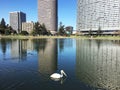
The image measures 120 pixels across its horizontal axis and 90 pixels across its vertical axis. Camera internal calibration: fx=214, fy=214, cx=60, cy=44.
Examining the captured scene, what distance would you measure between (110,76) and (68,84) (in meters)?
6.57

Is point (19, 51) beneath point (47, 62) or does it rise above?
above

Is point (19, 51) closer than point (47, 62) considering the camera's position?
No

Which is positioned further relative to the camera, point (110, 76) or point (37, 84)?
point (110, 76)

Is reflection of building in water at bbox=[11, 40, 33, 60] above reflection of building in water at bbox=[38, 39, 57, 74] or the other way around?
above

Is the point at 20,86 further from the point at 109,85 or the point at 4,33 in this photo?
the point at 4,33

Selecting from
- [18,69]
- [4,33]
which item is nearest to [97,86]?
[18,69]

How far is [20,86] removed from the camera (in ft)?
63.2

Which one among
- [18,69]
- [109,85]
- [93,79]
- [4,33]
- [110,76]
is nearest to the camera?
[109,85]

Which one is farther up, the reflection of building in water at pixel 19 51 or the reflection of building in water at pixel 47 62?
the reflection of building in water at pixel 19 51

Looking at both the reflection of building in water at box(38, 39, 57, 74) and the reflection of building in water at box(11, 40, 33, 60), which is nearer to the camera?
the reflection of building in water at box(38, 39, 57, 74)

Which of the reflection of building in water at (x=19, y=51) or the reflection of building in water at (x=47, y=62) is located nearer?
the reflection of building in water at (x=47, y=62)

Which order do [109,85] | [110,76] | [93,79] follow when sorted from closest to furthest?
[109,85]
[93,79]
[110,76]

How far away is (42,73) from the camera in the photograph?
968 inches

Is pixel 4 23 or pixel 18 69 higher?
pixel 4 23
